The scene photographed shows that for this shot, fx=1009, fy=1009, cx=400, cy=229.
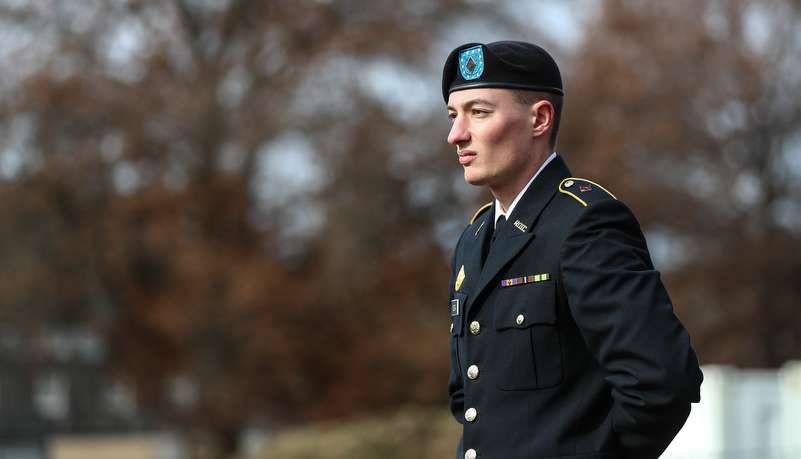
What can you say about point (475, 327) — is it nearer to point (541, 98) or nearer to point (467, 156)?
point (467, 156)

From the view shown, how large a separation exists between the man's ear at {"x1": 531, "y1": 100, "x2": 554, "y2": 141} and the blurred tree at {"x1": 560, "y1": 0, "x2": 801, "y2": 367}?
22500 millimetres

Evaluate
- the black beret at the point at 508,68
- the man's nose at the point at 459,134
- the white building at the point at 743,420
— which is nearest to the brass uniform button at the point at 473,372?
the man's nose at the point at 459,134

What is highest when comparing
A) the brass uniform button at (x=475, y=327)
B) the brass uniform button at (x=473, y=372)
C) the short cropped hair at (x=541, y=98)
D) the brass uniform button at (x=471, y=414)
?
the short cropped hair at (x=541, y=98)

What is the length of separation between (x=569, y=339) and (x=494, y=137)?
0.56 metres

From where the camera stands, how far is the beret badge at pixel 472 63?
2.73m

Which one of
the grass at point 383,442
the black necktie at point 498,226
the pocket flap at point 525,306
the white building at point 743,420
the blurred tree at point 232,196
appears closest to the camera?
the pocket flap at point 525,306

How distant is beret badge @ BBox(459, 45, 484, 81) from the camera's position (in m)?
2.73

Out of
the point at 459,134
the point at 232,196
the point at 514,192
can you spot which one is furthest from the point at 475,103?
the point at 232,196

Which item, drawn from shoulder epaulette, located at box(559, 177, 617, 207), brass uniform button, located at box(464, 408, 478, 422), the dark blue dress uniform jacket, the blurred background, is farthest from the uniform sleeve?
the blurred background

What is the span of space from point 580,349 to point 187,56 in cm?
1833

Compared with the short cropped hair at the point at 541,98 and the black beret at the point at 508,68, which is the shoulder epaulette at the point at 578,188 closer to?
the short cropped hair at the point at 541,98

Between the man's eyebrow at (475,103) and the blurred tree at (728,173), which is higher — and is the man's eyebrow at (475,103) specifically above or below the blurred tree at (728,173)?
below

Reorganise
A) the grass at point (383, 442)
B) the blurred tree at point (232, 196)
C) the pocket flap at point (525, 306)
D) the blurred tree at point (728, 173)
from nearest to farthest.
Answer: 1. the pocket flap at point (525, 306)
2. the grass at point (383, 442)
3. the blurred tree at point (232, 196)
4. the blurred tree at point (728, 173)

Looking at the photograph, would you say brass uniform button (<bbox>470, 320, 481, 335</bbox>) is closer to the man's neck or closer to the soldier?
the soldier
